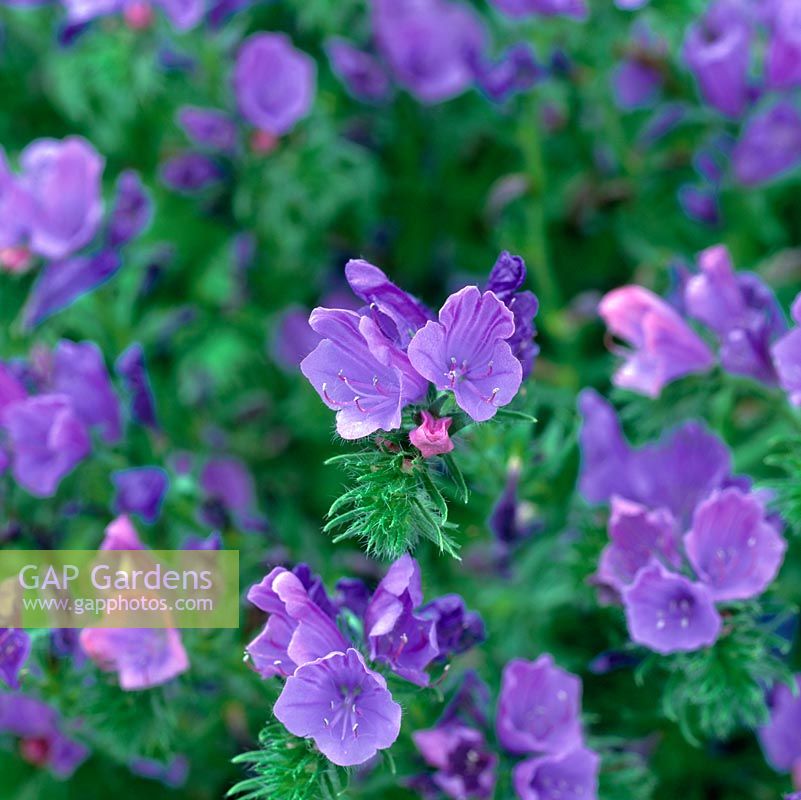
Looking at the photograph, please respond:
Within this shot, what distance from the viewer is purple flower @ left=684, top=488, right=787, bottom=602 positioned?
1.41 m

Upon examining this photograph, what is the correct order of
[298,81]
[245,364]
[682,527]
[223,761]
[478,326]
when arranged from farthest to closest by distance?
[245,364] → [298,81] → [223,761] → [682,527] → [478,326]

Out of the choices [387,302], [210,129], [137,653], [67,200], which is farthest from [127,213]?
[387,302]

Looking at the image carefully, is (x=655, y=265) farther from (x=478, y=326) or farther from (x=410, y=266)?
(x=478, y=326)

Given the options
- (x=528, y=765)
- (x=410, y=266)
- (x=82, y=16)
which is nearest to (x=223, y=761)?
(x=528, y=765)

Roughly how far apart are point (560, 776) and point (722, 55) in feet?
4.32

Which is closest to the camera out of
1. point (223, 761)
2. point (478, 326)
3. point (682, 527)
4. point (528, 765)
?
point (478, 326)

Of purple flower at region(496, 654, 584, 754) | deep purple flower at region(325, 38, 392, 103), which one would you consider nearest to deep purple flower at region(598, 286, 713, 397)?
purple flower at region(496, 654, 584, 754)

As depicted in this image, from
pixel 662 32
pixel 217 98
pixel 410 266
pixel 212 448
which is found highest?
pixel 662 32

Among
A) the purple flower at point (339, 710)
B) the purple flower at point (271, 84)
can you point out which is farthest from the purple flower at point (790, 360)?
the purple flower at point (271, 84)

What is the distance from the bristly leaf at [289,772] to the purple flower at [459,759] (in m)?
0.18

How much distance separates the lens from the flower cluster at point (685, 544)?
4.62ft

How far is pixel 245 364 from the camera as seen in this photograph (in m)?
2.41

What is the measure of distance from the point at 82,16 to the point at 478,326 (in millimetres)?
1321

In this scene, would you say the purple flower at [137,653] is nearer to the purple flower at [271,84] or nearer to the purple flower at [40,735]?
the purple flower at [40,735]
